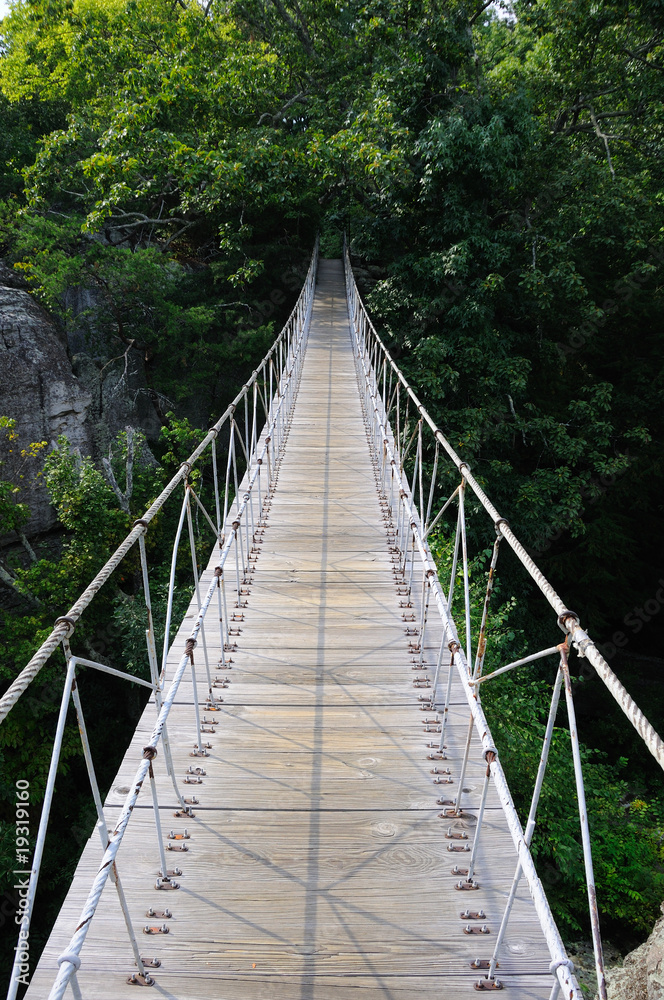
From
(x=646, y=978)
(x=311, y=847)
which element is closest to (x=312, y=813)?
(x=311, y=847)

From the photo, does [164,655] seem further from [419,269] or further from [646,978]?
[419,269]

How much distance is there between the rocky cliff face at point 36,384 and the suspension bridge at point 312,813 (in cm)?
770

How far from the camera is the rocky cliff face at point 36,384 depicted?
1004 centimetres

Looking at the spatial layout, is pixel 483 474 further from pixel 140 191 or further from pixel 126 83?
pixel 126 83

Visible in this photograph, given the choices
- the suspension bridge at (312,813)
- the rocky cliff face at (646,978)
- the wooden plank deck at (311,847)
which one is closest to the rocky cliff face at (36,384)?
the suspension bridge at (312,813)

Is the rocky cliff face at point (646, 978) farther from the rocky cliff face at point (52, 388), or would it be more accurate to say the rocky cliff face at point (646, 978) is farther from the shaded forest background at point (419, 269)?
the rocky cliff face at point (52, 388)

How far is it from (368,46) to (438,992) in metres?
13.9

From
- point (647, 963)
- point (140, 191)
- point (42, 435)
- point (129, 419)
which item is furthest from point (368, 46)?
point (647, 963)

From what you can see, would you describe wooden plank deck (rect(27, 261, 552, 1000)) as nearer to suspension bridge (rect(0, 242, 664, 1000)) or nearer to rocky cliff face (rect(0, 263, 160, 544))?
suspension bridge (rect(0, 242, 664, 1000))

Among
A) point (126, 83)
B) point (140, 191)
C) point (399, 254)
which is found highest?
point (126, 83)

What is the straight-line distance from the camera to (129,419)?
1189 cm

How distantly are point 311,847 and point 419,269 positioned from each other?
27.0ft

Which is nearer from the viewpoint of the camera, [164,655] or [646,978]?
[164,655]

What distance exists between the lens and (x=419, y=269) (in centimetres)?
888
